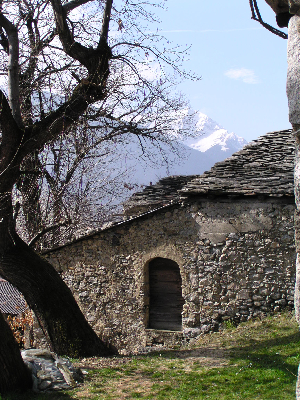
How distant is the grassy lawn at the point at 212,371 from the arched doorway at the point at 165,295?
1628mm

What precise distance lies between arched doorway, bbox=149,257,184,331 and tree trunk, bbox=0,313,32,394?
497 centimetres

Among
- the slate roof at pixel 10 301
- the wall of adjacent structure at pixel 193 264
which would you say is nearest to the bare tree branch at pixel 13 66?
the wall of adjacent structure at pixel 193 264

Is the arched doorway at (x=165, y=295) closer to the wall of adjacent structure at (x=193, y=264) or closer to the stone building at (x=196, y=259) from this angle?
the stone building at (x=196, y=259)

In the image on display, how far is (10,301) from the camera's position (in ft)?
90.9

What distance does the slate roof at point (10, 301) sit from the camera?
83.8 ft

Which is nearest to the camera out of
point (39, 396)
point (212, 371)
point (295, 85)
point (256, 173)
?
point (295, 85)

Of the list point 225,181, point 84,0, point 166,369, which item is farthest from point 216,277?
point 84,0

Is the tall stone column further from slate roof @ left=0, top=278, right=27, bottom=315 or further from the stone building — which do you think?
slate roof @ left=0, top=278, right=27, bottom=315

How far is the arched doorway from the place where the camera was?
9867 millimetres

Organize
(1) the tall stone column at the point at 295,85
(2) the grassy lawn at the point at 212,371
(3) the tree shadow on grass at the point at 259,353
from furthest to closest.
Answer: (3) the tree shadow on grass at the point at 259,353, (2) the grassy lawn at the point at 212,371, (1) the tall stone column at the point at 295,85

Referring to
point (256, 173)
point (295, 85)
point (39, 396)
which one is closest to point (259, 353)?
point (39, 396)

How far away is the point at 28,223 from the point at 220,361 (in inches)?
216

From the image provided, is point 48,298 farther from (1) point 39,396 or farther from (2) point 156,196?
(2) point 156,196

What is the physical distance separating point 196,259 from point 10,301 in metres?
21.7
